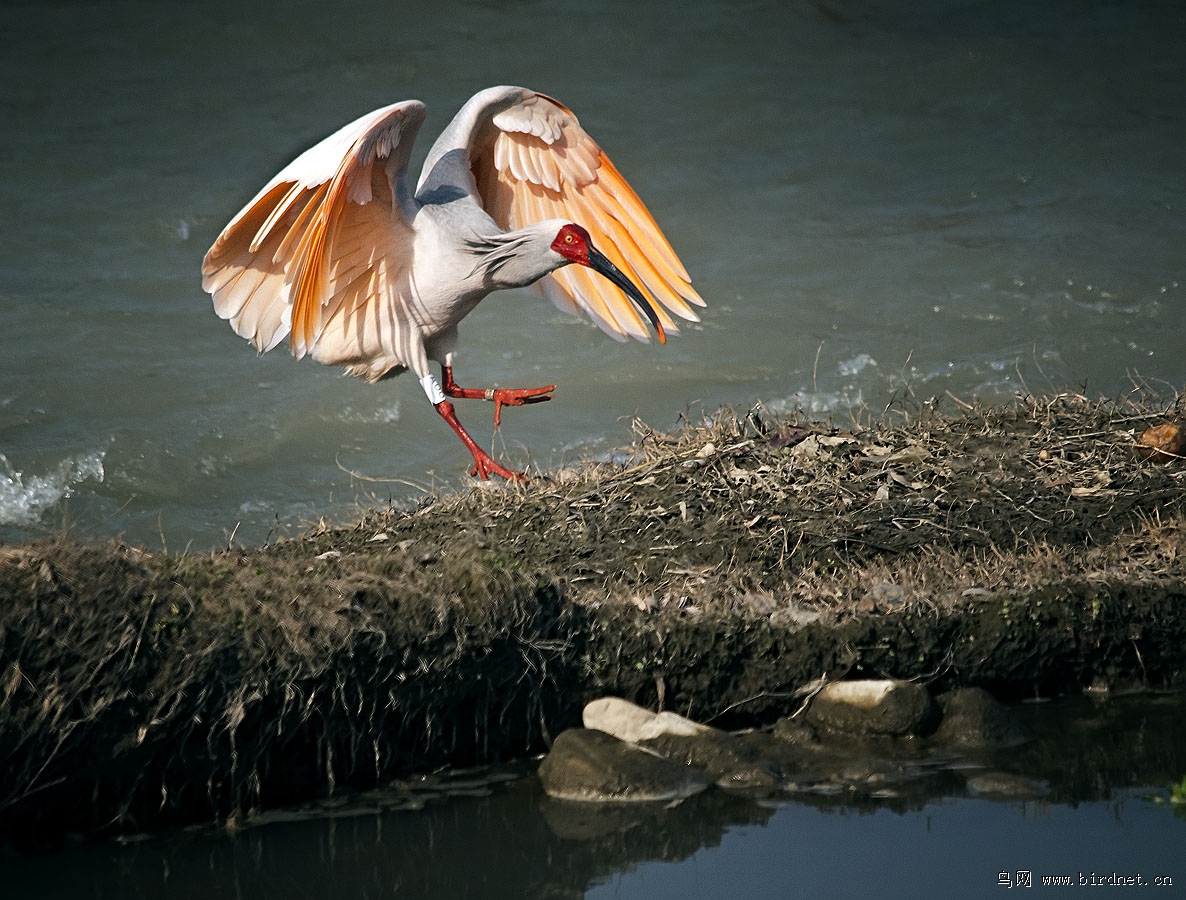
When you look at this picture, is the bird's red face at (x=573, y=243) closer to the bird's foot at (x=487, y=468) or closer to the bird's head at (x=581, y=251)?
the bird's head at (x=581, y=251)

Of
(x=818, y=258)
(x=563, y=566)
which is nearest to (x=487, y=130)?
(x=563, y=566)

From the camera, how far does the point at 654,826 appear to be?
12.5 ft

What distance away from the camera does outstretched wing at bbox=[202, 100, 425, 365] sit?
548 centimetres

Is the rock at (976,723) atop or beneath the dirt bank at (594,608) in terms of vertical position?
beneath

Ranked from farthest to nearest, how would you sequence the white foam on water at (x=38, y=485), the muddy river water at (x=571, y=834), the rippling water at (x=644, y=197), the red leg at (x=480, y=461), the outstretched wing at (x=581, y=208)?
the rippling water at (x=644, y=197), the white foam on water at (x=38, y=485), the outstretched wing at (x=581, y=208), the red leg at (x=480, y=461), the muddy river water at (x=571, y=834)

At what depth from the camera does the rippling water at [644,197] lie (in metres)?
9.98

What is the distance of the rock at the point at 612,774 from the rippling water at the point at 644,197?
404cm

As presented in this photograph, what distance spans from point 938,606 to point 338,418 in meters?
6.45

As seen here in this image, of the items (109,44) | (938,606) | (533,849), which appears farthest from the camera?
(109,44)

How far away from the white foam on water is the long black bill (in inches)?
179

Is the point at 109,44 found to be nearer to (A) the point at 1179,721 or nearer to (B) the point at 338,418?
(B) the point at 338,418

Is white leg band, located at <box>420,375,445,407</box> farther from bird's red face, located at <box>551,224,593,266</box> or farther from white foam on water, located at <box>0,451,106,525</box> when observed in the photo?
white foam on water, located at <box>0,451,106,525</box>

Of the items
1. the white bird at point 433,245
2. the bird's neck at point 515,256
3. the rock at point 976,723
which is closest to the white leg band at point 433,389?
the white bird at point 433,245

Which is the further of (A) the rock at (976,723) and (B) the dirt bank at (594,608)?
(A) the rock at (976,723)
